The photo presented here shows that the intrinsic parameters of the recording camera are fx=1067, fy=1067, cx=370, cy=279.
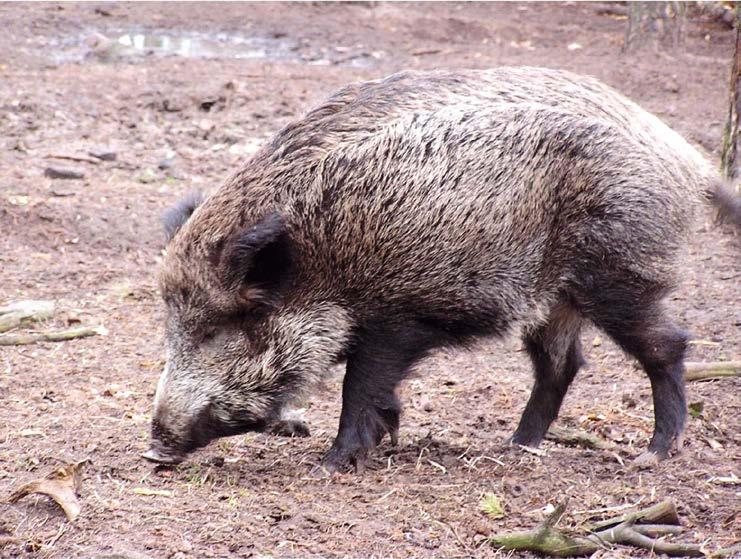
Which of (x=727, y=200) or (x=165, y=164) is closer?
(x=727, y=200)

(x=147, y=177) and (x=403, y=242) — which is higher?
(x=403, y=242)

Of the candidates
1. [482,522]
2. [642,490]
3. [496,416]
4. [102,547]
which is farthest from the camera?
[496,416]

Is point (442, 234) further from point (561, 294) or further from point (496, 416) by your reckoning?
point (496, 416)

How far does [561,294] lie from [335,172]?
1276mm

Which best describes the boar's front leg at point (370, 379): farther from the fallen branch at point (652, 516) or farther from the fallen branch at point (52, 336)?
the fallen branch at point (52, 336)

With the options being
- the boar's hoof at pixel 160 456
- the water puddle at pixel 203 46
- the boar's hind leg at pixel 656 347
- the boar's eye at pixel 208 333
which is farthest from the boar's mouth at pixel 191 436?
the water puddle at pixel 203 46

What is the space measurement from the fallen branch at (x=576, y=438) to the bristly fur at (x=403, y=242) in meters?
0.71

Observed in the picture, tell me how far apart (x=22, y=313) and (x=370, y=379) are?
294cm

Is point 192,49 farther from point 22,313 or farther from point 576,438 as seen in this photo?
point 576,438

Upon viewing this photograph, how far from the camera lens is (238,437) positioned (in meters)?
5.65

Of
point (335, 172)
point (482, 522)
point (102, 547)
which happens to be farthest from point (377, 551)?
point (335, 172)

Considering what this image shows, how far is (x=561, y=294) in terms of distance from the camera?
5.25 m

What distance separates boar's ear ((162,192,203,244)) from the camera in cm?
530

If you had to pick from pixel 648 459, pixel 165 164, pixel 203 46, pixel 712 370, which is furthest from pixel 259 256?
pixel 203 46
